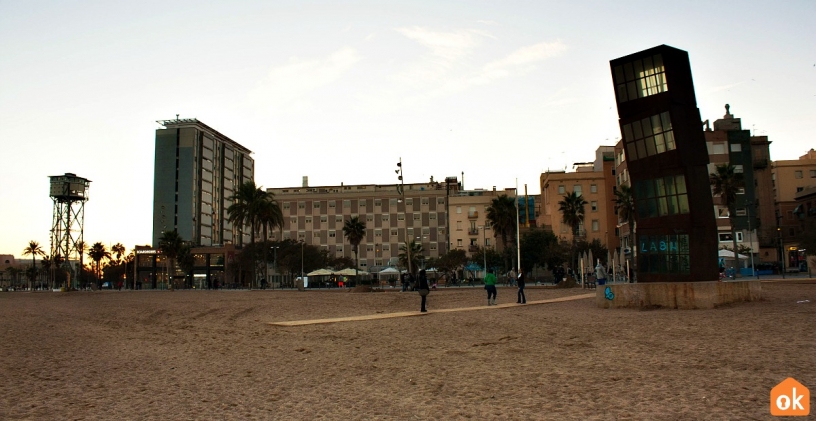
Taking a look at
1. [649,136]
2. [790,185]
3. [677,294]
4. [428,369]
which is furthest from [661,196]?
[790,185]

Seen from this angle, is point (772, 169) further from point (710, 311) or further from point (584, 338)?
point (584, 338)

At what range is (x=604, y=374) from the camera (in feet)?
33.0

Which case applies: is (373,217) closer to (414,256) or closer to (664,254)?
(414,256)

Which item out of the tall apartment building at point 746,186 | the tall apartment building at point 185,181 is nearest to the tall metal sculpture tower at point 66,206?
the tall apartment building at point 185,181

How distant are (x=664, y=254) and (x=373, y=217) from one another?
91.6 metres

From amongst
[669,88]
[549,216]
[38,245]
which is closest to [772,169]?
[549,216]

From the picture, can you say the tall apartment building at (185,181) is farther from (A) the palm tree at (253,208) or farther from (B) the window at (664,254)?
(B) the window at (664,254)

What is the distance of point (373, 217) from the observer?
11319 cm

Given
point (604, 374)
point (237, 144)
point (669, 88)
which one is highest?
point (237, 144)

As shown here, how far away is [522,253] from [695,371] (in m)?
73.9

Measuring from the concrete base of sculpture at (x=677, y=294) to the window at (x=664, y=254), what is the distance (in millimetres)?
1078

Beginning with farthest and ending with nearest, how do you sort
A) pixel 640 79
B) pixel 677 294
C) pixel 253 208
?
pixel 253 208 < pixel 640 79 < pixel 677 294

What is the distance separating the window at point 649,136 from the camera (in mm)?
23281

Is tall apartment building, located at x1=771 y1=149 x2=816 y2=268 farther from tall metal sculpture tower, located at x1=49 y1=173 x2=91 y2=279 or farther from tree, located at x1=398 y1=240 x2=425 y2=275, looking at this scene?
tall metal sculpture tower, located at x1=49 y1=173 x2=91 y2=279
